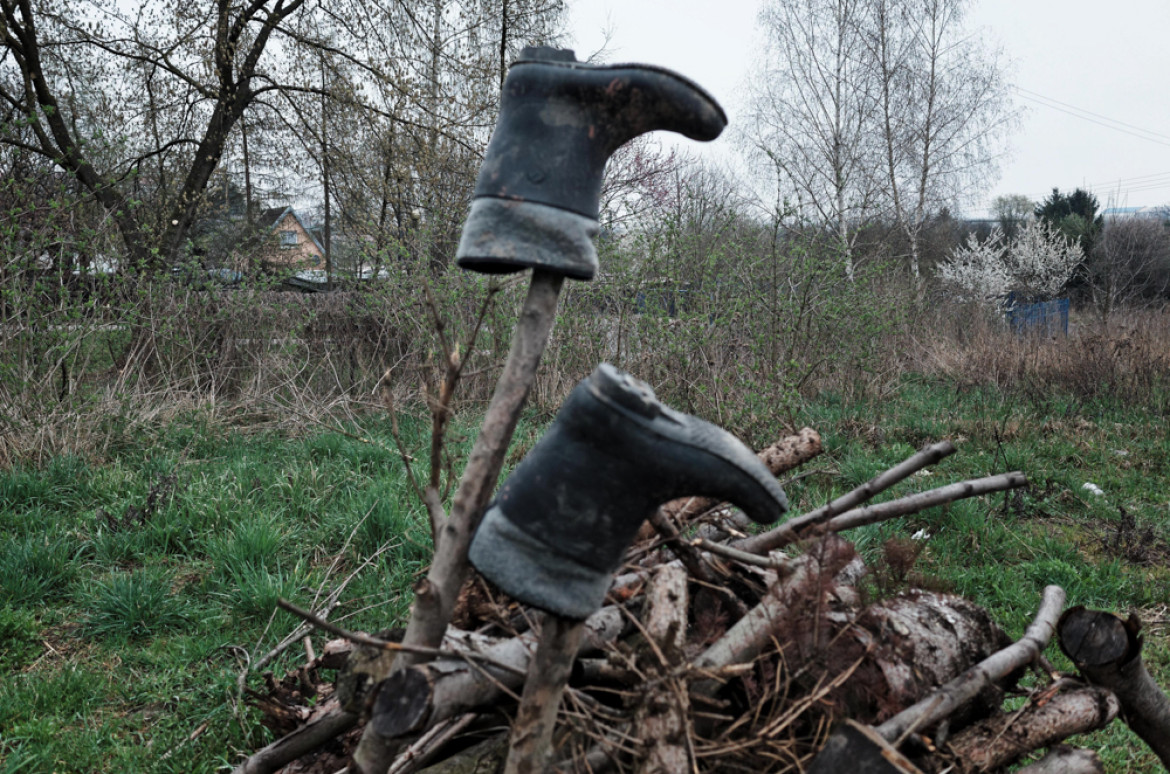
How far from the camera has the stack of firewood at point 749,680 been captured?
133 centimetres

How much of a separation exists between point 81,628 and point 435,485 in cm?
269

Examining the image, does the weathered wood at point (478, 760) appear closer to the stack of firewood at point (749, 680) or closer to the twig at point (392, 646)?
the stack of firewood at point (749, 680)

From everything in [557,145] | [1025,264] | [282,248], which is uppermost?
[1025,264]

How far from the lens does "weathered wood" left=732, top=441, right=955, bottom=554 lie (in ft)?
5.94

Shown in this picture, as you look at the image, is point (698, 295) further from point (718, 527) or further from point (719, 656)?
point (719, 656)

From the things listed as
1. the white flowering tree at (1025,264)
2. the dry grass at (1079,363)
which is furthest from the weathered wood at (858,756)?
the white flowering tree at (1025,264)

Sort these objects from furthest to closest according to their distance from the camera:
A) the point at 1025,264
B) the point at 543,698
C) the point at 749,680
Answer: the point at 1025,264 → the point at 749,680 → the point at 543,698

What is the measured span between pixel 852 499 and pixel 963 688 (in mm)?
474

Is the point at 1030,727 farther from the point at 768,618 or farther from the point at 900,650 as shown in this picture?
the point at 768,618

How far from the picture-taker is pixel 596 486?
1.10 metres

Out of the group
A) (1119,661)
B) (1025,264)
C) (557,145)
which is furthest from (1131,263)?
(557,145)

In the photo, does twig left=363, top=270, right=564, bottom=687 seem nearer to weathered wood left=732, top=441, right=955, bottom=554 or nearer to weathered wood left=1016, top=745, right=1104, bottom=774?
weathered wood left=732, top=441, right=955, bottom=554

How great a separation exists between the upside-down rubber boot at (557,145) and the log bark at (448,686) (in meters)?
0.73

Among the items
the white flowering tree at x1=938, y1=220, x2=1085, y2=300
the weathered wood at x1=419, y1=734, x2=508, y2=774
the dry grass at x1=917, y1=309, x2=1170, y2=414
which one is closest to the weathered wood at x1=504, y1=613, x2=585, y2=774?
the weathered wood at x1=419, y1=734, x2=508, y2=774
